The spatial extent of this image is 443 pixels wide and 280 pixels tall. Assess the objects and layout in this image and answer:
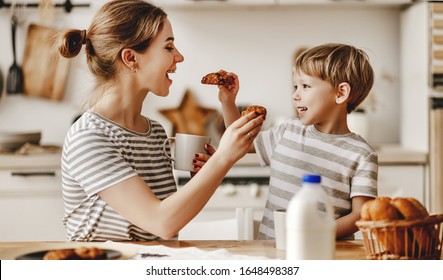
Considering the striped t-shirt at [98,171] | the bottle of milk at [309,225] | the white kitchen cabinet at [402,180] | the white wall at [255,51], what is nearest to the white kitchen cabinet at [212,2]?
the white wall at [255,51]

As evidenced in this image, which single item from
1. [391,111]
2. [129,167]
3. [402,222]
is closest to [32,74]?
[391,111]

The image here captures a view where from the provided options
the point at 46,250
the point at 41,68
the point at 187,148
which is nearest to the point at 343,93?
the point at 187,148

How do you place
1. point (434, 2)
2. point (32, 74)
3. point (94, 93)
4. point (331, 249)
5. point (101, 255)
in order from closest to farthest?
point (331, 249), point (101, 255), point (94, 93), point (434, 2), point (32, 74)

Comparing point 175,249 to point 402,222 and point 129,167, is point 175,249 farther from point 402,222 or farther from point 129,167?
point 402,222

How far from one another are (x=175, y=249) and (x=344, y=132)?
44 centimetres

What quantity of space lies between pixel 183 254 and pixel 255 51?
6.15ft

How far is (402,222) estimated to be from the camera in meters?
0.83

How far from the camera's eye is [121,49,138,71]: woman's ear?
3.76ft

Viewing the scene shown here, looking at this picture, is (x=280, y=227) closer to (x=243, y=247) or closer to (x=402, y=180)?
(x=243, y=247)

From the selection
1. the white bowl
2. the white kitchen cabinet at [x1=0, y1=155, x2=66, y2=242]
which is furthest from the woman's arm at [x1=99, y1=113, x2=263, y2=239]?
the white bowl

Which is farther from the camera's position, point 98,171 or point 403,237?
point 98,171

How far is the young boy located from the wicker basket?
0.91ft

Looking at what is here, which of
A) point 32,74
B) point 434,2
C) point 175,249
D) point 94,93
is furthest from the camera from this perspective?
point 32,74

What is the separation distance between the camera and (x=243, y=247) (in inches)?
39.4
